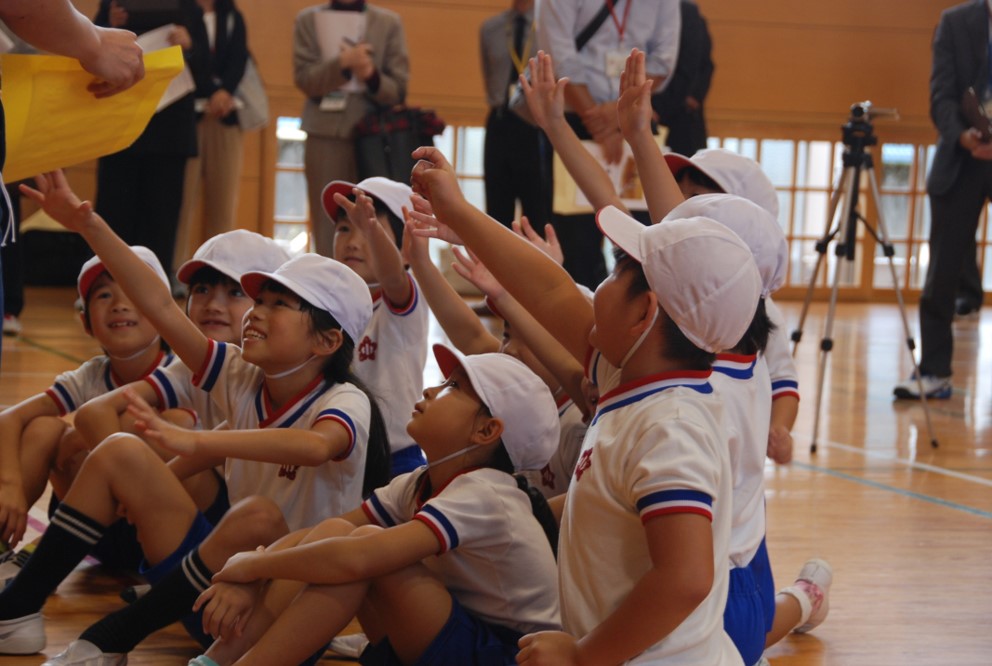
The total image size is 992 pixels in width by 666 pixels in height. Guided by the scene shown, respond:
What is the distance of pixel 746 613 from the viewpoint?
1.83 meters

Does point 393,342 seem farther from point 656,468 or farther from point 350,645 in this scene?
point 656,468

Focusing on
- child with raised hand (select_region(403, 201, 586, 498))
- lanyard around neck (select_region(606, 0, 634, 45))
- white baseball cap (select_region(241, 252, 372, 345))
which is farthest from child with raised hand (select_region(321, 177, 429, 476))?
lanyard around neck (select_region(606, 0, 634, 45))

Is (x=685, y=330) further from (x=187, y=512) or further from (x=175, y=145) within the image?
(x=175, y=145)

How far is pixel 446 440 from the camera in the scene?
198 cm

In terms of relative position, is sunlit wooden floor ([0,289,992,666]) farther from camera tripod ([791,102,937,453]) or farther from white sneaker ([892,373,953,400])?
camera tripod ([791,102,937,453])

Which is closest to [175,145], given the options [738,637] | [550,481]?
[550,481]

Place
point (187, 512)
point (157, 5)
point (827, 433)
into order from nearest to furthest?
1. point (187, 512)
2. point (827, 433)
3. point (157, 5)

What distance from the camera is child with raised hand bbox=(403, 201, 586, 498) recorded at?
2.29 metres

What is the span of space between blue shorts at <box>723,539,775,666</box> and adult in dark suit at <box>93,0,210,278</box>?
4161 millimetres

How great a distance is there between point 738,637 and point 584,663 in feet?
1.38

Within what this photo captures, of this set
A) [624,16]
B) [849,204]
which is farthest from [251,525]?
[849,204]

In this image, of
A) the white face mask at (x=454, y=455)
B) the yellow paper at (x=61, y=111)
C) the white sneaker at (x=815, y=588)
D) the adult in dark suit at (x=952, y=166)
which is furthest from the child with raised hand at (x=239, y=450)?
the adult in dark suit at (x=952, y=166)

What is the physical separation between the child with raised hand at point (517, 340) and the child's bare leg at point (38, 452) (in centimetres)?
83

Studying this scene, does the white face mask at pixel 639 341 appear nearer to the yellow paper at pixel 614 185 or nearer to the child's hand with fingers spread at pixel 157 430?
the child's hand with fingers spread at pixel 157 430
